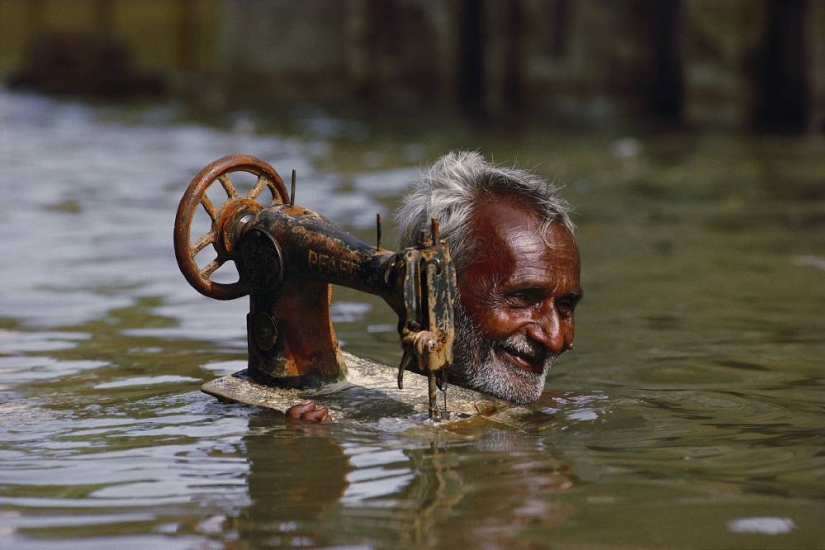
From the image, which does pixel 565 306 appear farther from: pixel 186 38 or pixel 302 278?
pixel 186 38

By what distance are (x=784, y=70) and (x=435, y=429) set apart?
38.2 ft

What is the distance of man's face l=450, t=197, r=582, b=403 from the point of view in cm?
479

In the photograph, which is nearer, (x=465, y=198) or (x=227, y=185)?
(x=227, y=185)

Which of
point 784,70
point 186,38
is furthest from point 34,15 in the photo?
point 784,70

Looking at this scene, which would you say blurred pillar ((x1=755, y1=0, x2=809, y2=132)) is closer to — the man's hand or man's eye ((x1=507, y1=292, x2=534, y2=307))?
man's eye ((x1=507, y1=292, x2=534, y2=307))

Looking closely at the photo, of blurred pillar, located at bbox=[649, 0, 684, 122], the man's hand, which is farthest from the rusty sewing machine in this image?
blurred pillar, located at bbox=[649, 0, 684, 122]

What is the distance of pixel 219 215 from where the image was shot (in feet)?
15.8

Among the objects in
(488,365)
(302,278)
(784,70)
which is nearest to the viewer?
(302,278)

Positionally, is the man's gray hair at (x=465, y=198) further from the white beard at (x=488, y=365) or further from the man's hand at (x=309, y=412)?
the man's hand at (x=309, y=412)

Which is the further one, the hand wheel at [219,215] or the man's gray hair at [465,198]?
the man's gray hair at [465,198]

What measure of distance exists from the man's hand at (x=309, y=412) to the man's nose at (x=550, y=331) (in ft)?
2.49

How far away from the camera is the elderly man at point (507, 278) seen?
4.79 m

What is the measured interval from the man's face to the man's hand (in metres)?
0.53

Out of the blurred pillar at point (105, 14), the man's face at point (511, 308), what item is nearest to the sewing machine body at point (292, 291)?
the man's face at point (511, 308)
